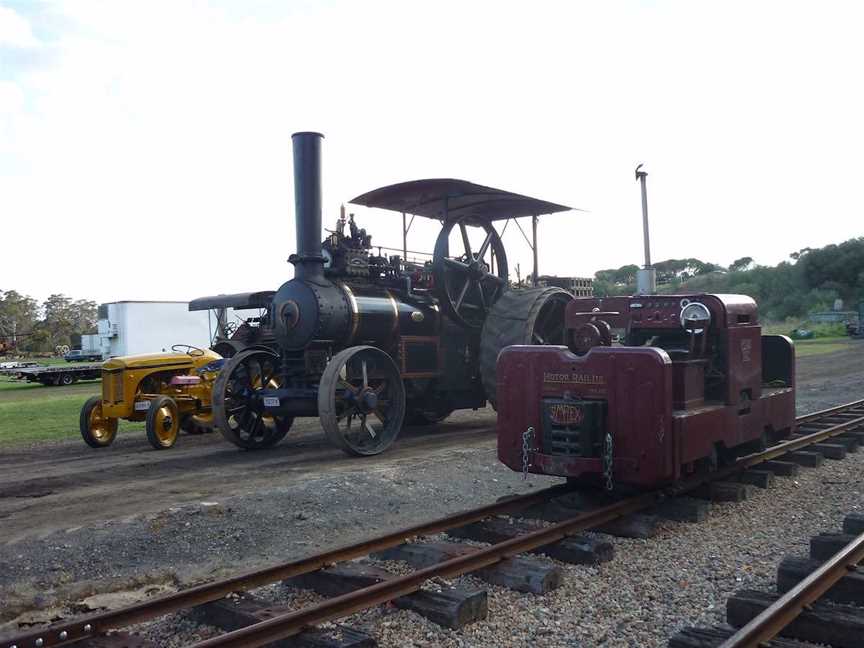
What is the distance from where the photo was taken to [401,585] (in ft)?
13.8

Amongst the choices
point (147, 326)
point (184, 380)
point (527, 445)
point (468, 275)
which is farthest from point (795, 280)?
point (527, 445)

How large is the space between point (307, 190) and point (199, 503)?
14.4ft

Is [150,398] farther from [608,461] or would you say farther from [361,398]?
[608,461]

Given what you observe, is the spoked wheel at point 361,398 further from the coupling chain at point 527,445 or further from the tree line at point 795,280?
the tree line at point 795,280

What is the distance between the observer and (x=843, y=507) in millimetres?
6309

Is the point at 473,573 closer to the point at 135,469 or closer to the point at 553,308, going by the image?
the point at 135,469

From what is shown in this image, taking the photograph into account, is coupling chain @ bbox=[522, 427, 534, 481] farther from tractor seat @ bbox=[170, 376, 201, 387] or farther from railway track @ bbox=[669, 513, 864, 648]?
tractor seat @ bbox=[170, 376, 201, 387]

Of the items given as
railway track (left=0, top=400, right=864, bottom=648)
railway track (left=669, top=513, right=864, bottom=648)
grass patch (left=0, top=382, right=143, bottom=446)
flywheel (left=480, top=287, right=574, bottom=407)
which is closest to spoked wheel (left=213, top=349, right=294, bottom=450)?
flywheel (left=480, top=287, right=574, bottom=407)

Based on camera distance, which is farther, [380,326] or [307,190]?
[380,326]

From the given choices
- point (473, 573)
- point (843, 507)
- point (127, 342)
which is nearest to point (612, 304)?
point (843, 507)

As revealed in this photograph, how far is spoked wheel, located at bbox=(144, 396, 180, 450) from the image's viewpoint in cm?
1073

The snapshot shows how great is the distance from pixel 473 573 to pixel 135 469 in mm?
Answer: 5630

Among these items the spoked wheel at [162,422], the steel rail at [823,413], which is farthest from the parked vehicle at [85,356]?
the steel rail at [823,413]

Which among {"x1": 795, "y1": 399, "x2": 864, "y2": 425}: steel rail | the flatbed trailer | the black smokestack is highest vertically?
the black smokestack
